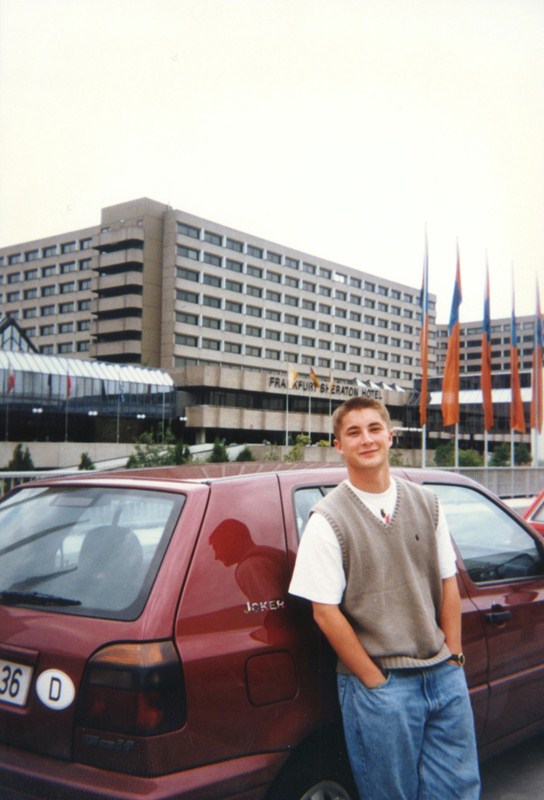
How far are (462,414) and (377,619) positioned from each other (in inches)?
3225

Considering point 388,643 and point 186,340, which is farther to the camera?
point 186,340

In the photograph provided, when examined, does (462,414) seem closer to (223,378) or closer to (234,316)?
(223,378)

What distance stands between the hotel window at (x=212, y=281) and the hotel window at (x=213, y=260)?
156 centimetres

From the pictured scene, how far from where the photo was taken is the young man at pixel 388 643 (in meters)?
2.40

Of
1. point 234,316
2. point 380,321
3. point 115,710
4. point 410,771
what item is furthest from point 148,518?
point 380,321

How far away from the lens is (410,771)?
8.00ft

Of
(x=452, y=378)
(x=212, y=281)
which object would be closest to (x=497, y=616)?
(x=452, y=378)

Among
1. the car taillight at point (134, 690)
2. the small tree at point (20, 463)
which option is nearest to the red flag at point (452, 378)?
the small tree at point (20, 463)

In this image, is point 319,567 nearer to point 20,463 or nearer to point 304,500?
point 304,500

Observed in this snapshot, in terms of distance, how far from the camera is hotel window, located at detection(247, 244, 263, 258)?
101312 millimetres

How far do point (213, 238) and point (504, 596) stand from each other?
94173 millimetres

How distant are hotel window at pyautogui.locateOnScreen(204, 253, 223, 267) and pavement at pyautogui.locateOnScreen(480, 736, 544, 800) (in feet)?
302

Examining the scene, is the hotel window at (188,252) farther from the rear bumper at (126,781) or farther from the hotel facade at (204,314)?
the rear bumper at (126,781)

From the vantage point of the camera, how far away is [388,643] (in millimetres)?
2430
